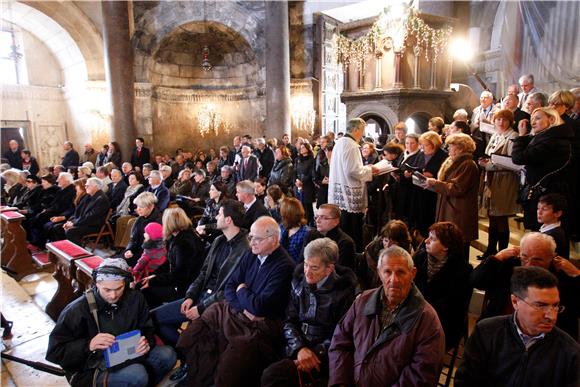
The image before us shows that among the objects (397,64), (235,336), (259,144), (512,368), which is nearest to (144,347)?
(235,336)

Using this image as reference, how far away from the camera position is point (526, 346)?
182cm

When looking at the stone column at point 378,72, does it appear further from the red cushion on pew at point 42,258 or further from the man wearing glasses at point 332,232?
the red cushion on pew at point 42,258

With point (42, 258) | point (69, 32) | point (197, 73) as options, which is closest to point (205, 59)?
point (197, 73)

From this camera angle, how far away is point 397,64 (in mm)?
8008

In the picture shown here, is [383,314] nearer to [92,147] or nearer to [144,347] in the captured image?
[144,347]

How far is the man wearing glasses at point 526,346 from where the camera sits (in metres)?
1.75

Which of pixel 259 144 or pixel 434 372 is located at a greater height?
pixel 259 144

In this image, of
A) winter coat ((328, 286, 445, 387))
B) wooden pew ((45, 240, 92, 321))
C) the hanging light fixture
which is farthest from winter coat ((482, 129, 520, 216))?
the hanging light fixture

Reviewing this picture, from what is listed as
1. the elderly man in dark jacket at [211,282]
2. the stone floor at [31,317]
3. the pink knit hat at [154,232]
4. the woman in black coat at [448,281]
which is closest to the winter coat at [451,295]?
the woman in black coat at [448,281]

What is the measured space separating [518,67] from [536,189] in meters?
6.88

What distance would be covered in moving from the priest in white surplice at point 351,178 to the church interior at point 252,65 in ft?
11.7

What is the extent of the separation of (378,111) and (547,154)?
215 inches

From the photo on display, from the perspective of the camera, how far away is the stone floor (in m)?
3.12

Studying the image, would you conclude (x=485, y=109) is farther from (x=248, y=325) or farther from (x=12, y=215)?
(x=12, y=215)
